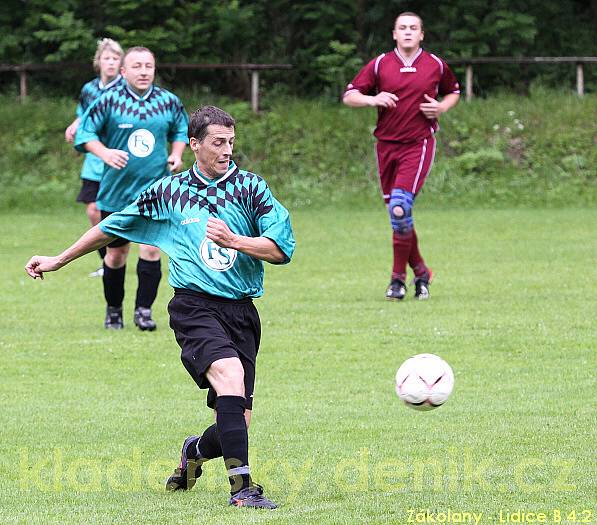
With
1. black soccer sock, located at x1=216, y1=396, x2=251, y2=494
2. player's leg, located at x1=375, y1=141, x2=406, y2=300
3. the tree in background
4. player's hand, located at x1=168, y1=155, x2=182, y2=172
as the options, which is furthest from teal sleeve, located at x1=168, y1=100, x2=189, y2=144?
the tree in background

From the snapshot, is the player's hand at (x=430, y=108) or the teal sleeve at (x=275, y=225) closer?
the teal sleeve at (x=275, y=225)

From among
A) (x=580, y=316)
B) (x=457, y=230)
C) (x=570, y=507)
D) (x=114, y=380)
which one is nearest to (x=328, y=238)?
(x=457, y=230)

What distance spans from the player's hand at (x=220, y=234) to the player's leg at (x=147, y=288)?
5267 millimetres

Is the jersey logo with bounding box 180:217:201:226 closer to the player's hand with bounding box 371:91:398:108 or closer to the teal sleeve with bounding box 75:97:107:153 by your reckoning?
the teal sleeve with bounding box 75:97:107:153

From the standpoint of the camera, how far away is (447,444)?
6727 millimetres

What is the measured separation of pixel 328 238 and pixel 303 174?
587 centimetres

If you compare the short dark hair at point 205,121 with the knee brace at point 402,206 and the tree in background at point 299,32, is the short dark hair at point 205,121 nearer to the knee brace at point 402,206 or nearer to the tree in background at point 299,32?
the knee brace at point 402,206

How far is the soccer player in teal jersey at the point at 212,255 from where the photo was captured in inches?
227

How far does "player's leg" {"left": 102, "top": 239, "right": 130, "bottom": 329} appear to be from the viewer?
10.9 meters

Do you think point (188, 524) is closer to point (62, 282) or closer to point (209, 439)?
point (209, 439)

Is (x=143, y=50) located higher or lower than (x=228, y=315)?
higher

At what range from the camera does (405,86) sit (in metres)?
12.2

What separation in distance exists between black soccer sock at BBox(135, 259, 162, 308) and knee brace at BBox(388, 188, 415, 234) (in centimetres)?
237

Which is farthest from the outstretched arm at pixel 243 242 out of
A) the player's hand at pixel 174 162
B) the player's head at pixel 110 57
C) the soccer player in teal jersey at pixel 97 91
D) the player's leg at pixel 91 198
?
the player's leg at pixel 91 198
